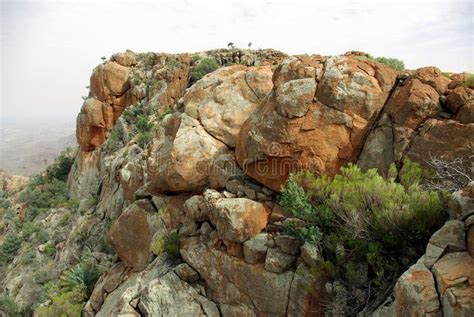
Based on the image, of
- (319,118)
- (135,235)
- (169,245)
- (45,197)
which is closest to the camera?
(319,118)

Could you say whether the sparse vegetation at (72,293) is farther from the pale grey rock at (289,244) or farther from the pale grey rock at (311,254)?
the pale grey rock at (311,254)

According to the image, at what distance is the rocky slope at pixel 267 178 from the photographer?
6.65m

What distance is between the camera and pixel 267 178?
8969 millimetres

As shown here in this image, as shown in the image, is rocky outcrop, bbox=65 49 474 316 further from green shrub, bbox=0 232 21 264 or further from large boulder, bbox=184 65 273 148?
green shrub, bbox=0 232 21 264

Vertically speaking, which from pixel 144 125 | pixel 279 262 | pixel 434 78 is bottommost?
pixel 279 262

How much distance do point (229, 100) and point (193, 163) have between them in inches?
108

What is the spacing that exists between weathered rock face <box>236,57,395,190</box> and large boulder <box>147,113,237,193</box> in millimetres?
1468

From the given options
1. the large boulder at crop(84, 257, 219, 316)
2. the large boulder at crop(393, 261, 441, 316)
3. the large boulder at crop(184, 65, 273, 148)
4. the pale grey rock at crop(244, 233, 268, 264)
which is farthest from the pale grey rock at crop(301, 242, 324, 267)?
the large boulder at crop(184, 65, 273, 148)

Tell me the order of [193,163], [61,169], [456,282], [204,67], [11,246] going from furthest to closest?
1. [61,169]
2. [11,246]
3. [204,67]
4. [193,163]
5. [456,282]

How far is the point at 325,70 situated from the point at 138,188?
27.5 ft

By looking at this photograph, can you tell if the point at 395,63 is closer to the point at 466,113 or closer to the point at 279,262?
the point at 466,113

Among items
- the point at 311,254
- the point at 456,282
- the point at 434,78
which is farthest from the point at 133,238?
the point at 434,78

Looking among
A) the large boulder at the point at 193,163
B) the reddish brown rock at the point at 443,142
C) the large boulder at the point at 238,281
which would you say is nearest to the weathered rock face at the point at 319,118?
the reddish brown rock at the point at 443,142

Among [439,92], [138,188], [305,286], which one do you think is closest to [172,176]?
[138,188]
